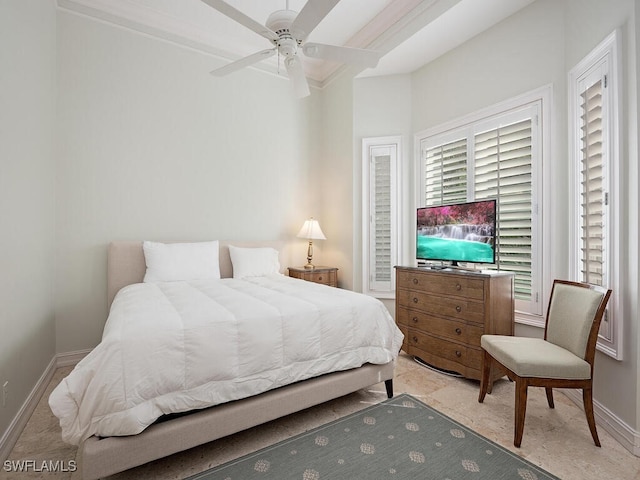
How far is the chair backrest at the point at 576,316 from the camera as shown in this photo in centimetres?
188

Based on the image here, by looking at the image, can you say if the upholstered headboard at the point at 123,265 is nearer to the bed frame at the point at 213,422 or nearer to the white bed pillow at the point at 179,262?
the white bed pillow at the point at 179,262

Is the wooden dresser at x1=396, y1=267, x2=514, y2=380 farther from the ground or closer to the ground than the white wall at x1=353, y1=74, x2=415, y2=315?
closer to the ground

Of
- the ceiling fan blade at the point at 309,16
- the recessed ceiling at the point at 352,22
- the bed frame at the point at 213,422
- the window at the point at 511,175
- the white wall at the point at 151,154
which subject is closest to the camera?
the bed frame at the point at 213,422

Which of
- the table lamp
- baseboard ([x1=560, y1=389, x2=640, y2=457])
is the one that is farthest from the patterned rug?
the table lamp

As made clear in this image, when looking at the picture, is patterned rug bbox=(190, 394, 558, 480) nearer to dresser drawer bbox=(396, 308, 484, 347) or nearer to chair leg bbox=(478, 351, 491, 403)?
chair leg bbox=(478, 351, 491, 403)

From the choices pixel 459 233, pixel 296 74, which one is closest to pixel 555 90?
pixel 459 233

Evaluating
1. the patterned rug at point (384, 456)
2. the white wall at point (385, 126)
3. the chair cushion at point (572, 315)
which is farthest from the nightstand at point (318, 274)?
the chair cushion at point (572, 315)

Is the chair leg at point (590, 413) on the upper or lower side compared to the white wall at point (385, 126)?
lower

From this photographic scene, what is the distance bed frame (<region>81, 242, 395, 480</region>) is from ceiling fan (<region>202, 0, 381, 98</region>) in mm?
2107

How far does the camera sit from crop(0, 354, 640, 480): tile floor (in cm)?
166

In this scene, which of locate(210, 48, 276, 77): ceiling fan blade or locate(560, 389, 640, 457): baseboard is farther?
locate(210, 48, 276, 77): ceiling fan blade

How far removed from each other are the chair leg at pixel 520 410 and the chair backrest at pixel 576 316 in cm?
41

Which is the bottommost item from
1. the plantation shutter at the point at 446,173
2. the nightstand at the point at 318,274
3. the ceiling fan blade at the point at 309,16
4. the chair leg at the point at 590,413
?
the chair leg at the point at 590,413

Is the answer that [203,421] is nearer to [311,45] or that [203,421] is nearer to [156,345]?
[156,345]
